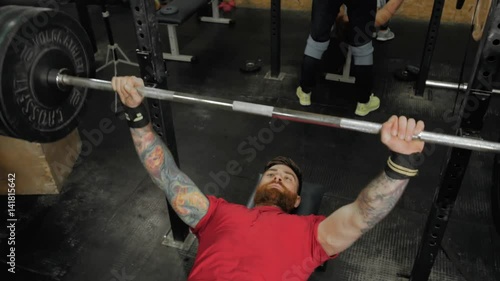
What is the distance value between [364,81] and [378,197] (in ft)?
6.15

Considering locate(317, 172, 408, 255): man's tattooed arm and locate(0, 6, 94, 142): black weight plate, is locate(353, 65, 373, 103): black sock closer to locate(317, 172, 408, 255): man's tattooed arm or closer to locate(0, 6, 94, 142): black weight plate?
locate(317, 172, 408, 255): man's tattooed arm

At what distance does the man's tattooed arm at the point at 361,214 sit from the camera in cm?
136

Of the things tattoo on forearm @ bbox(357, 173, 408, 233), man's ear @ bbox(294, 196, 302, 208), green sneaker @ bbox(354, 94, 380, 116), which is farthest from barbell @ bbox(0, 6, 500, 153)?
green sneaker @ bbox(354, 94, 380, 116)

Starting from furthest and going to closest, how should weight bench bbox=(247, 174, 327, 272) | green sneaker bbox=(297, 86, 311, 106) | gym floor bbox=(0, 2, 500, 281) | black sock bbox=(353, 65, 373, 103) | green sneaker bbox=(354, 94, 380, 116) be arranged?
green sneaker bbox=(297, 86, 311, 106), green sneaker bbox=(354, 94, 380, 116), black sock bbox=(353, 65, 373, 103), gym floor bbox=(0, 2, 500, 281), weight bench bbox=(247, 174, 327, 272)

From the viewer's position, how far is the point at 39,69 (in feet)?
5.30

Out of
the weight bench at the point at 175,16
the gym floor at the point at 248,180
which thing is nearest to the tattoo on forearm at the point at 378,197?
the gym floor at the point at 248,180

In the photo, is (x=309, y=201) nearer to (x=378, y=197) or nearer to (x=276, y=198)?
(x=276, y=198)

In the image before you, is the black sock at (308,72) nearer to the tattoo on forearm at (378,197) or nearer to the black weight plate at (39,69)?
the black weight plate at (39,69)

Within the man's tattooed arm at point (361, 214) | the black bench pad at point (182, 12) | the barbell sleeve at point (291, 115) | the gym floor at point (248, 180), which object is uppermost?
the barbell sleeve at point (291, 115)

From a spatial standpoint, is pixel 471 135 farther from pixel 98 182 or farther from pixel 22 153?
pixel 22 153

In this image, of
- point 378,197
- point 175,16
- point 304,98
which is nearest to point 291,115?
point 378,197

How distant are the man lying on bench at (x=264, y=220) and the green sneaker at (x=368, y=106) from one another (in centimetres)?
160

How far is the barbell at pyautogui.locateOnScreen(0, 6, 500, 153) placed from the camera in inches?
54.7

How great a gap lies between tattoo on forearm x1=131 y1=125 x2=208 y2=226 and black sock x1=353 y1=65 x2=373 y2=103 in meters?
1.80
